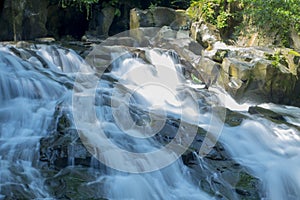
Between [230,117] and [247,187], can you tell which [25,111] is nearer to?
[247,187]

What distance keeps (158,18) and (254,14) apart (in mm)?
3195

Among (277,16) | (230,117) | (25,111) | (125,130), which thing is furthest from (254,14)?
(25,111)

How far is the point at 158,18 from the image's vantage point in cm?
1183

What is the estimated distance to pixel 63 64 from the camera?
821cm

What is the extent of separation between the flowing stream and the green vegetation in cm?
281

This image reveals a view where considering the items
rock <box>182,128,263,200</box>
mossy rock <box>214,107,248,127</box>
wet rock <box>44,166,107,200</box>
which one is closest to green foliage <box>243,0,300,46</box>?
mossy rock <box>214,107,248,127</box>

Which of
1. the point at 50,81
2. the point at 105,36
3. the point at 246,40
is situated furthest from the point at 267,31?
the point at 50,81

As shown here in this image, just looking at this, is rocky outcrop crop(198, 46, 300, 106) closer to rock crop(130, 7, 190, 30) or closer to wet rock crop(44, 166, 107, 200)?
rock crop(130, 7, 190, 30)

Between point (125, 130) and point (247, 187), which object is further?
point (125, 130)

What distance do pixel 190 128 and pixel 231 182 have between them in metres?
1.28

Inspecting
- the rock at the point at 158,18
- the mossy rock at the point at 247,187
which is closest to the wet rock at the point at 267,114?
the mossy rock at the point at 247,187

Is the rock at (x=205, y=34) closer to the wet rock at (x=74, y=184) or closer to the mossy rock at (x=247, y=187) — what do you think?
the mossy rock at (x=247, y=187)

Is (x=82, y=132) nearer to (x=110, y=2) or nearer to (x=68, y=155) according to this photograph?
(x=68, y=155)

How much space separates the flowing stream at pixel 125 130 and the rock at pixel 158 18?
12.3 feet
